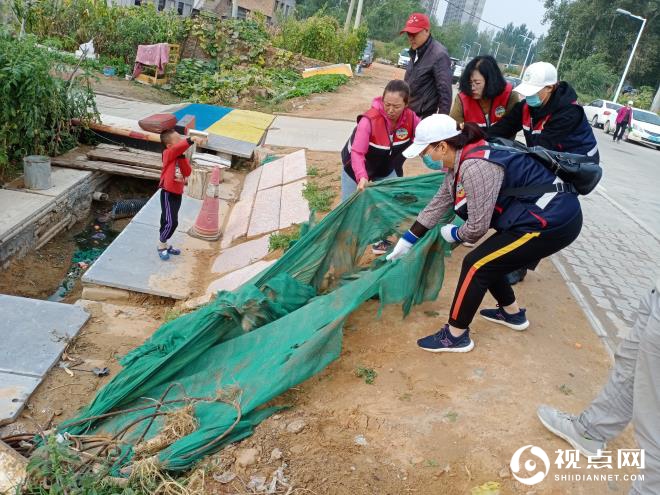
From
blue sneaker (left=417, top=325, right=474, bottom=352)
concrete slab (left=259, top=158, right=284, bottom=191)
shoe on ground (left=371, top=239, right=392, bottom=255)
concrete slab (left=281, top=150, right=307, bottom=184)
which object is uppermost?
shoe on ground (left=371, top=239, right=392, bottom=255)

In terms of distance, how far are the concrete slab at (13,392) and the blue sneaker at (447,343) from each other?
111 inches

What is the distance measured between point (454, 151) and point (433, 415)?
1476 mm

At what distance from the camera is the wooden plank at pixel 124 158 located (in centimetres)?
884

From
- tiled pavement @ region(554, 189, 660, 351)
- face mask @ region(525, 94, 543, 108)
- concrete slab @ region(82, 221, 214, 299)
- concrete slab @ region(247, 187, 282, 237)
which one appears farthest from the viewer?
concrete slab @ region(247, 187, 282, 237)

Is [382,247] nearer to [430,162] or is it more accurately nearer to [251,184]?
[430,162]

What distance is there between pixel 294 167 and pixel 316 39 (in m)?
14.8

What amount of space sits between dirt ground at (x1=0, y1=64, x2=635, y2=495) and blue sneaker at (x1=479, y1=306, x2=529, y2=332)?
63 millimetres

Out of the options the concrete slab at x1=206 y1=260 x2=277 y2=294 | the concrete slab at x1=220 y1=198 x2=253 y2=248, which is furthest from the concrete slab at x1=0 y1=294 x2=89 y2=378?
the concrete slab at x1=220 y1=198 x2=253 y2=248

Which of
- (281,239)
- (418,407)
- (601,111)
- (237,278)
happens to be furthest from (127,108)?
(601,111)

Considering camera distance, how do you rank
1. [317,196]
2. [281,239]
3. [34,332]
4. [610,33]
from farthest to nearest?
[610,33]
[317,196]
[281,239]
[34,332]

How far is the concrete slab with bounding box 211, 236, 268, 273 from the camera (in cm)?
601

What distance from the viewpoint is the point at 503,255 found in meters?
3.05

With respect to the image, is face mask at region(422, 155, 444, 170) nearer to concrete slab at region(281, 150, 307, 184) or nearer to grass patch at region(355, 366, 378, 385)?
grass patch at region(355, 366, 378, 385)

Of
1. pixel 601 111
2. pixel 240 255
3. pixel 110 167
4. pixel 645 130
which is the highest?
pixel 601 111
